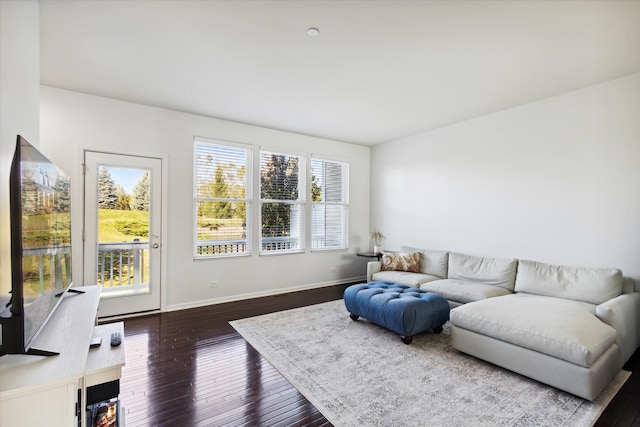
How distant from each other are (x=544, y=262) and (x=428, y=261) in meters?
1.48

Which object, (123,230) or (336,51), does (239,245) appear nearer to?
(123,230)

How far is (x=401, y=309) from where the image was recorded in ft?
9.83

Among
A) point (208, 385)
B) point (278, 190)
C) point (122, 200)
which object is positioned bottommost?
point (208, 385)

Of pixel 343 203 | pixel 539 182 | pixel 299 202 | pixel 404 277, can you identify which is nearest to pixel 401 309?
pixel 404 277

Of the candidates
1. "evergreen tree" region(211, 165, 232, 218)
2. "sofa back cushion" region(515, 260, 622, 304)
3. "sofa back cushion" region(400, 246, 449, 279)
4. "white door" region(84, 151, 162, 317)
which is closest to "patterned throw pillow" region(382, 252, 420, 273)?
"sofa back cushion" region(400, 246, 449, 279)

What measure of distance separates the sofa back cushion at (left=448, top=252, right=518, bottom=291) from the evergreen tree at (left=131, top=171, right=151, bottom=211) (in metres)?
4.44

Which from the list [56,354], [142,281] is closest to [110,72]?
[142,281]

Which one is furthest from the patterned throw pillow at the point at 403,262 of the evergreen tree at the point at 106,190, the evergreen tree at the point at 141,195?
the evergreen tree at the point at 106,190

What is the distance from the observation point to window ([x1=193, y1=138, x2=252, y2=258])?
440cm

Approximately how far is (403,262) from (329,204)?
6.04 ft

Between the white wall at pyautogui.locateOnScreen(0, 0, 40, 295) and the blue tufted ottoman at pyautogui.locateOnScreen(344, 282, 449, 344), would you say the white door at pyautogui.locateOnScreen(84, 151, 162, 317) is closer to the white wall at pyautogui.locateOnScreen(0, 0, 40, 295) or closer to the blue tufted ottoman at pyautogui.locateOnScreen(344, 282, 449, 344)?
the white wall at pyautogui.locateOnScreen(0, 0, 40, 295)

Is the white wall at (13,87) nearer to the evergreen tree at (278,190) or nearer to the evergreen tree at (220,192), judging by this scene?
the evergreen tree at (220,192)

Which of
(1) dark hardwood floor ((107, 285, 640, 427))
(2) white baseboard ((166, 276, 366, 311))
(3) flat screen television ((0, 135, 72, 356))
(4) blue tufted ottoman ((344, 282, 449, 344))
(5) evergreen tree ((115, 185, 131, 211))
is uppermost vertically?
(5) evergreen tree ((115, 185, 131, 211))

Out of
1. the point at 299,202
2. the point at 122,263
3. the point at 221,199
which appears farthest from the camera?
the point at 299,202
